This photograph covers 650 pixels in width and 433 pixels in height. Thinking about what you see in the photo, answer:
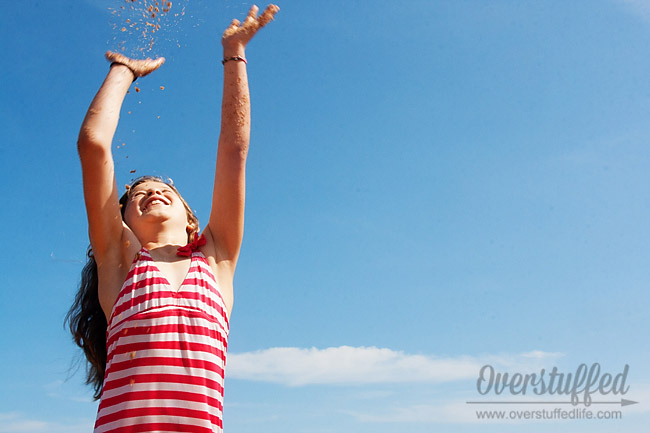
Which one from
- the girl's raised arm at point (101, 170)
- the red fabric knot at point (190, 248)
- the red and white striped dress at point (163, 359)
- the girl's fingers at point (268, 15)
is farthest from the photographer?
the girl's fingers at point (268, 15)

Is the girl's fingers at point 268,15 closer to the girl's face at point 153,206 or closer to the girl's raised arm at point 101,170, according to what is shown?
the girl's raised arm at point 101,170

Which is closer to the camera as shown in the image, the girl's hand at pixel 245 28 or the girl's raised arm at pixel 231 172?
the girl's raised arm at pixel 231 172

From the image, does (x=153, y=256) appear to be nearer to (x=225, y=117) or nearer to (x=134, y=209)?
(x=134, y=209)

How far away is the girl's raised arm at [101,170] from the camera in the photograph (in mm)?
3934

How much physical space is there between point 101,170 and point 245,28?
1565 mm

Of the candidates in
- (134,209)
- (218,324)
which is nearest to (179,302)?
(218,324)

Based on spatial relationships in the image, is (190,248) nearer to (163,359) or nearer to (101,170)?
(101,170)

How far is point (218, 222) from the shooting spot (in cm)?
438

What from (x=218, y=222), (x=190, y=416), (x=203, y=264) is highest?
(x=218, y=222)

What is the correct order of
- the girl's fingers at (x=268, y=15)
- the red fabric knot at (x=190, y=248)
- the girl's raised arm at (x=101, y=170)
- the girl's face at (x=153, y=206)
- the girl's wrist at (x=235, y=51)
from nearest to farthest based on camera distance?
the girl's raised arm at (x=101, y=170)
the red fabric knot at (x=190, y=248)
the girl's face at (x=153, y=206)
the girl's wrist at (x=235, y=51)
the girl's fingers at (x=268, y=15)

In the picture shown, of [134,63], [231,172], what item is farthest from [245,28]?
[231,172]

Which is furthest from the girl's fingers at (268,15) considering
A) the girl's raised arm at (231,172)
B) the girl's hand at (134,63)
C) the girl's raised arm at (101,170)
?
the girl's raised arm at (101,170)

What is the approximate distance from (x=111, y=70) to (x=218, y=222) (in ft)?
4.20

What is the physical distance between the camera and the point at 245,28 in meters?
4.79
